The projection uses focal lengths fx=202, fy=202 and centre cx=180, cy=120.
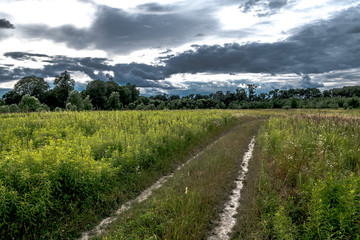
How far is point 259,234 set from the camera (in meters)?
4.61

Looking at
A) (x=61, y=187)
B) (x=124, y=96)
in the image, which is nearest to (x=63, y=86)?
(x=124, y=96)

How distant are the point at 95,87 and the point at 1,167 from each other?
98.7m

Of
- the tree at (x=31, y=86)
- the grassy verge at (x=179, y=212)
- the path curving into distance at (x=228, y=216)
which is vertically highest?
the tree at (x=31, y=86)

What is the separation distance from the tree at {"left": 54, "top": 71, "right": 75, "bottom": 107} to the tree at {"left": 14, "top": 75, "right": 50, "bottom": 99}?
578 cm

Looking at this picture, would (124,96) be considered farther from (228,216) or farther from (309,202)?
(309,202)

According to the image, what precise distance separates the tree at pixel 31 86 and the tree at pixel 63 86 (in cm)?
578

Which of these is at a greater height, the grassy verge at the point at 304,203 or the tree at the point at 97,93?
the tree at the point at 97,93

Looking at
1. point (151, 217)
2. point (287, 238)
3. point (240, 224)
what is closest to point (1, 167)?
point (151, 217)

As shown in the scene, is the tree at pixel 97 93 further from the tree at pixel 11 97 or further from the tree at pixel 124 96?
the tree at pixel 11 97

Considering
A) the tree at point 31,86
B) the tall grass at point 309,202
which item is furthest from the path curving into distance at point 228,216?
the tree at point 31,86

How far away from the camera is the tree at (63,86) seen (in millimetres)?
88500

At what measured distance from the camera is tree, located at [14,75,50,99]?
85.0m

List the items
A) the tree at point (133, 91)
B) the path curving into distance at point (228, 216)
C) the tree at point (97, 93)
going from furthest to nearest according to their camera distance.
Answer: the tree at point (133, 91)
the tree at point (97, 93)
the path curving into distance at point (228, 216)

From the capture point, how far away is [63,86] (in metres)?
90.7
